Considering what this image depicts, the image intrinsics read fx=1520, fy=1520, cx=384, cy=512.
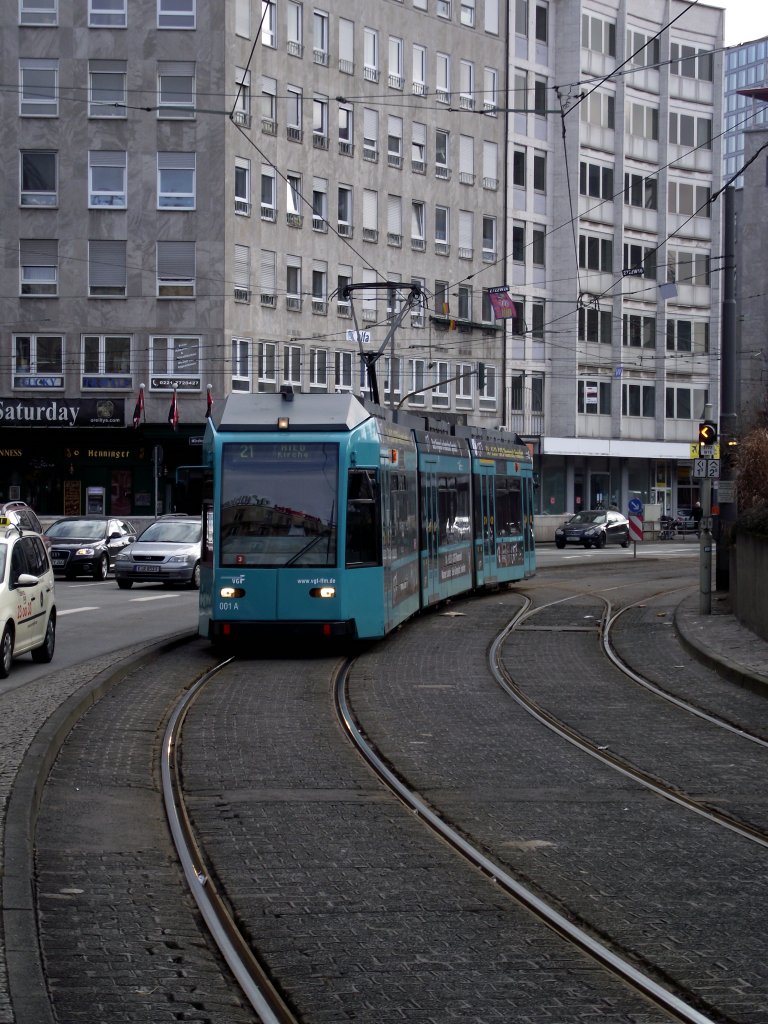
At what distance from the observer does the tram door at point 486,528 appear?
27.5 metres

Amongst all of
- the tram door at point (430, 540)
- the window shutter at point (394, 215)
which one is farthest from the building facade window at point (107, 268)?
the tram door at point (430, 540)

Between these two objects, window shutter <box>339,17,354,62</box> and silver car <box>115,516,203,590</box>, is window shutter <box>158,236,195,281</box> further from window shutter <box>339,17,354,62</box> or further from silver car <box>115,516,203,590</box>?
silver car <box>115,516,203,590</box>

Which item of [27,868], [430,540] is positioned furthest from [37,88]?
[27,868]

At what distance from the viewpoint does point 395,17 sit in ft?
191

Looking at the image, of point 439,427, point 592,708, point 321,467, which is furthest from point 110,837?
point 439,427

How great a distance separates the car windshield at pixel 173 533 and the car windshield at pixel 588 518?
87.6 feet

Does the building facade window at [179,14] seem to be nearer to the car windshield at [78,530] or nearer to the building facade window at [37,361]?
the building facade window at [37,361]

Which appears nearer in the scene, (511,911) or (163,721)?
(511,911)

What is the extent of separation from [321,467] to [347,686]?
319 cm

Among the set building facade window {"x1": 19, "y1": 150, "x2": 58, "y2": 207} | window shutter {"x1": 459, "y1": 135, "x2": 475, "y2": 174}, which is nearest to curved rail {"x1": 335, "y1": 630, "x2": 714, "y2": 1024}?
building facade window {"x1": 19, "y1": 150, "x2": 58, "y2": 207}

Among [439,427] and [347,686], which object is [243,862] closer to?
[347,686]

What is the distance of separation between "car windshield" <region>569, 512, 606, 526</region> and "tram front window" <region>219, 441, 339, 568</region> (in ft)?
133

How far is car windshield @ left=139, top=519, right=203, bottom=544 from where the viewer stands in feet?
108

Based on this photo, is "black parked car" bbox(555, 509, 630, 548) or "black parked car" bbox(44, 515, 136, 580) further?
"black parked car" bbox(555, 509, 630, 548)
